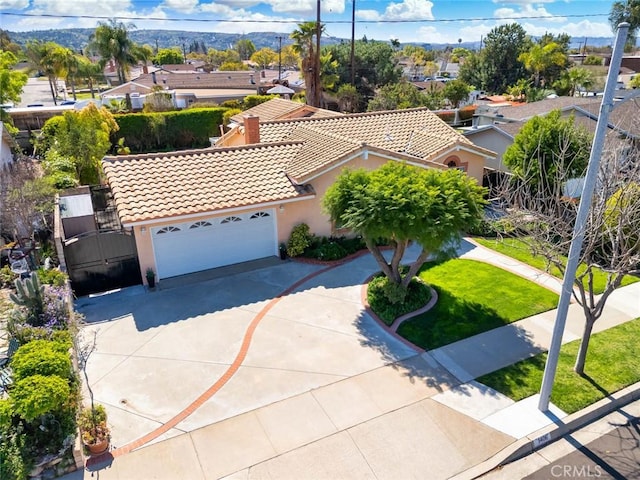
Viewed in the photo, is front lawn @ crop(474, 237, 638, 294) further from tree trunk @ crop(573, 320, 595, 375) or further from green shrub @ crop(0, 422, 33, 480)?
green shrub @ crop(0, 422, 33, 480)

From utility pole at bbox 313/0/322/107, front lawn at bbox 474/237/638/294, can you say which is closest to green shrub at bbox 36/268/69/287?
front lawn at bbox 474/237/638/294

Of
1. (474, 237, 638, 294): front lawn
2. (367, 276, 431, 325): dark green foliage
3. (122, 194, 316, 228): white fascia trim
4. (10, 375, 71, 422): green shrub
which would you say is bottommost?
Answer: (474, 237, 638, 294): front lawn

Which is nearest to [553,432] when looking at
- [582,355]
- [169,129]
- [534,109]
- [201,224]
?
[582,355]

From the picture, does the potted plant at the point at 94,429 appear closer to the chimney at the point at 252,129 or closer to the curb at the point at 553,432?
the curb at the point at 553,432

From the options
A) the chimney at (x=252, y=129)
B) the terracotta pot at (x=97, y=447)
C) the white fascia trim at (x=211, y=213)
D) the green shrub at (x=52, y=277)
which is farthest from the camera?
the chimney at (x=252, y=129)

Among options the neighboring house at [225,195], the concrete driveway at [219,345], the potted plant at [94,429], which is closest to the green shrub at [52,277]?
the concrete driveway at [219,345]

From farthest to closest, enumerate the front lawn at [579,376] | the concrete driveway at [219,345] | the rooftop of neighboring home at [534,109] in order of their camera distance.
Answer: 1. the rooftop of neighboring home at [534,109]
2. the front lawn at [579,376]
3. the concrete driveway at [219,345]

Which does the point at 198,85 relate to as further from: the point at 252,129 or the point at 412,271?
the point at 412,271

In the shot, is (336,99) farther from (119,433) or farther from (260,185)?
(119,433)
